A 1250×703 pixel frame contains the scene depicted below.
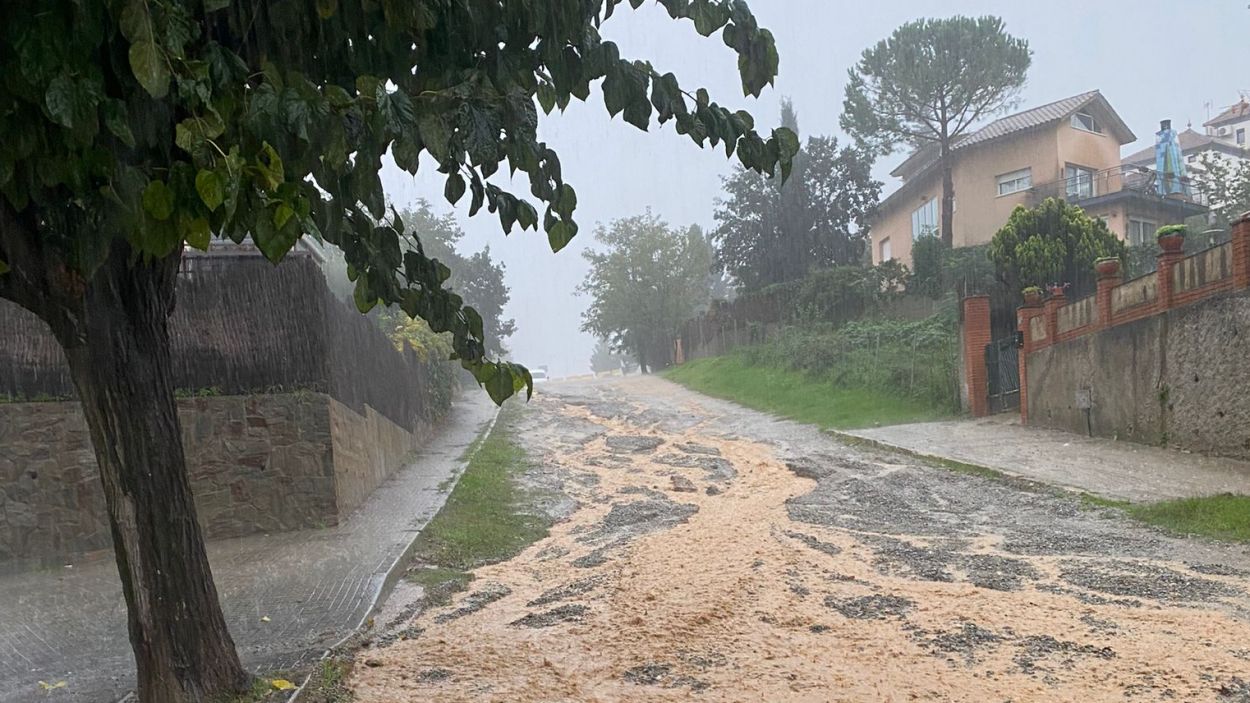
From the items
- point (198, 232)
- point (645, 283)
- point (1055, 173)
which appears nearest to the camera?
point (198, 232)

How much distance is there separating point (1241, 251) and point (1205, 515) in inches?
179

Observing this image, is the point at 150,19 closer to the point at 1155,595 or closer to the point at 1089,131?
the point at 1155,595

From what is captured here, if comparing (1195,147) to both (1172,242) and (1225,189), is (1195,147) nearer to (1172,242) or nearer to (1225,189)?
(1225,189)

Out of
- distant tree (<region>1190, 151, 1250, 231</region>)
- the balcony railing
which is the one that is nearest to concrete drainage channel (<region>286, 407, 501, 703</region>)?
the balcony railing

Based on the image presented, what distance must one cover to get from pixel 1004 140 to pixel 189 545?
1377 inches

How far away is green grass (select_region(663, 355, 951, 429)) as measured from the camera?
2084 cm

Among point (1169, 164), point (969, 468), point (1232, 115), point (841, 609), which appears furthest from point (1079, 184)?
point (1232, 115)

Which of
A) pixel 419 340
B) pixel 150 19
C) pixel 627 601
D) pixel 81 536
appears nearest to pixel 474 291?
pixel 419 340

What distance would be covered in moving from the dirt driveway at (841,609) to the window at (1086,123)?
88.7ft

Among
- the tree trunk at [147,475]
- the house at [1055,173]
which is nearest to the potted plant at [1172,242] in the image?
the tree trunk at [147,475]

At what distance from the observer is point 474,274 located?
4644cm

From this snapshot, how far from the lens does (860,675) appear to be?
498 centimetres

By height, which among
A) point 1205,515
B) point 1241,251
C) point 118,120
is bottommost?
point 1205,515

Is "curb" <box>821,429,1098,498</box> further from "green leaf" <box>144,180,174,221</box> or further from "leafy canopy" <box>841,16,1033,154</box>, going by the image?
"leafy canopy" <box>841,16,1033,154</box>
